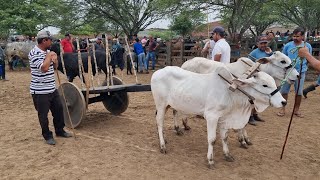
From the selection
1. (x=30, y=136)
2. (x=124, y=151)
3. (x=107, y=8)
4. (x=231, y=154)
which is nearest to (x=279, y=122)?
(x=231, y=154)

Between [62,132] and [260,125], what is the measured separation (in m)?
3.93

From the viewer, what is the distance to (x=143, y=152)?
5.27 m

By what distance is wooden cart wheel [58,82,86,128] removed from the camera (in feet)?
19.7

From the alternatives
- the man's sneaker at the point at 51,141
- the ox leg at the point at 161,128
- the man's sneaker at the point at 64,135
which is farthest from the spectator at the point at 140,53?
the ox leg at the point at 161,128

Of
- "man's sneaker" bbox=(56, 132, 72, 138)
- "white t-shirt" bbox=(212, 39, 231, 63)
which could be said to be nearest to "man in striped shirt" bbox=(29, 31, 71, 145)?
"man's sneaker" bbox=(56, 132, 72, 138)

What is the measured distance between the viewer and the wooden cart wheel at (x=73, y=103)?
19.7 ft

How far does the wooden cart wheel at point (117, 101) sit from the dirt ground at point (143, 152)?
0.52 feet

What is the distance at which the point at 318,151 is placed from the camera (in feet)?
17.9

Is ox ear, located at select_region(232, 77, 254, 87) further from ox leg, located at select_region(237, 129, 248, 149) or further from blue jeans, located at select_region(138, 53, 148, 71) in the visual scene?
blue jeans, located at select_region(138, 53, 148, 71)

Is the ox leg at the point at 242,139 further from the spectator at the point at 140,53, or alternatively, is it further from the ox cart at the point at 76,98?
the spectator at the point at 140,53

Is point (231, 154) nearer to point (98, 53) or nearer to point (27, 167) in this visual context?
point (27, 167)

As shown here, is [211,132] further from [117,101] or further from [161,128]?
[117,101]

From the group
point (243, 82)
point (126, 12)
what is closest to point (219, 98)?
point (243, 82)

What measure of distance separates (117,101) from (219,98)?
3272mm
